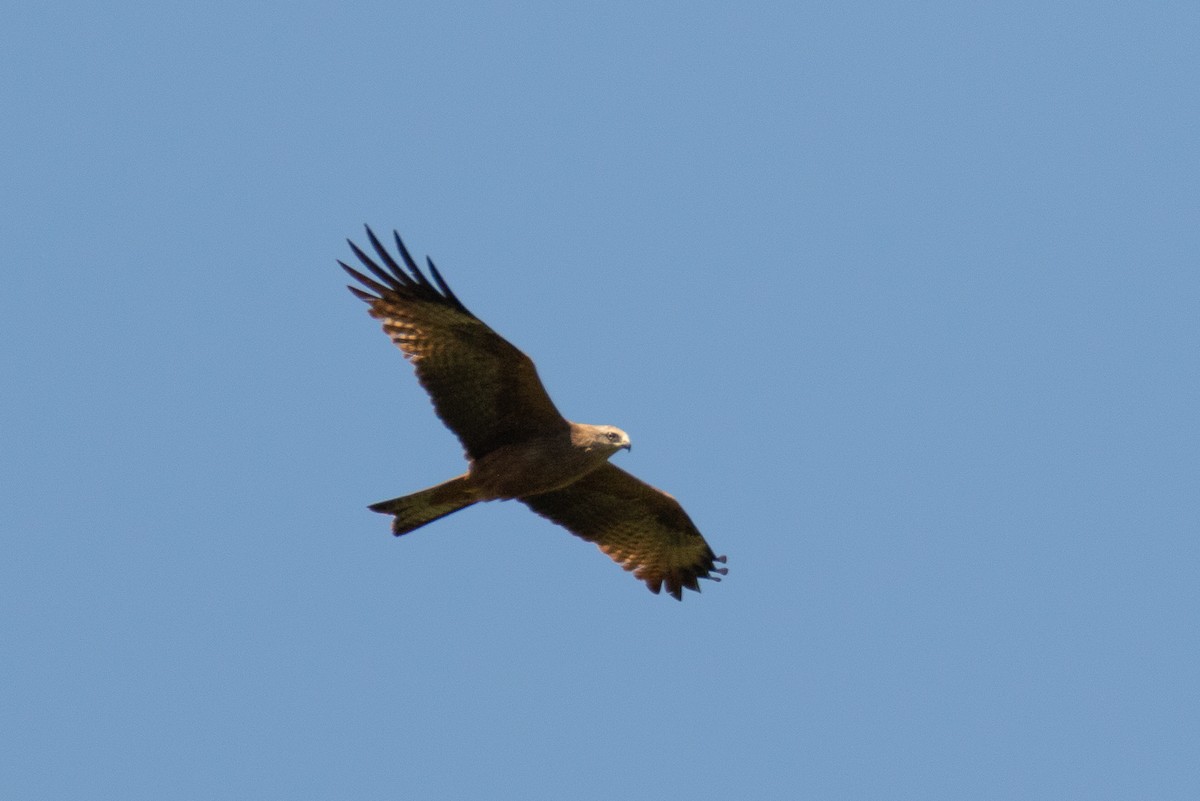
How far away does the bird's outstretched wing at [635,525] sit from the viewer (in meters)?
13.5

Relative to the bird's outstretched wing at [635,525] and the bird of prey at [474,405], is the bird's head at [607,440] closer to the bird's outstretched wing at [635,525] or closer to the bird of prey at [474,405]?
the bird of prey at [474,405]

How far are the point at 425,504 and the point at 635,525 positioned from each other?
2208mm

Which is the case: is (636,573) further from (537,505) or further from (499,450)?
(499,450)

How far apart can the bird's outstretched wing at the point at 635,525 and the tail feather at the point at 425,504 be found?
2.96 ft

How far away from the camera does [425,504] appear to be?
1231 centimetres

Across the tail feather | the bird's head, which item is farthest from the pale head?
the tail feather

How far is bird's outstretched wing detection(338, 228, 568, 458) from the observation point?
11984 millimetres

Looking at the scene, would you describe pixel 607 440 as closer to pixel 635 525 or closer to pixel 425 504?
pixel 425 504

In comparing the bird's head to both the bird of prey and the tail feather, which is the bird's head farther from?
the tail feather

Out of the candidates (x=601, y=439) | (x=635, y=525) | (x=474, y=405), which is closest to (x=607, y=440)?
(x=601, y=439)

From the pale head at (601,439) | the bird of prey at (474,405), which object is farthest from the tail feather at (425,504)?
the pale head at (601,439)

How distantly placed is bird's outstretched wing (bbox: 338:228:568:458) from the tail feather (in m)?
0.42

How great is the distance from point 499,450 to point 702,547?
8.28ft

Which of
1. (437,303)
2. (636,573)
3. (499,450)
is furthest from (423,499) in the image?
(636,573)
